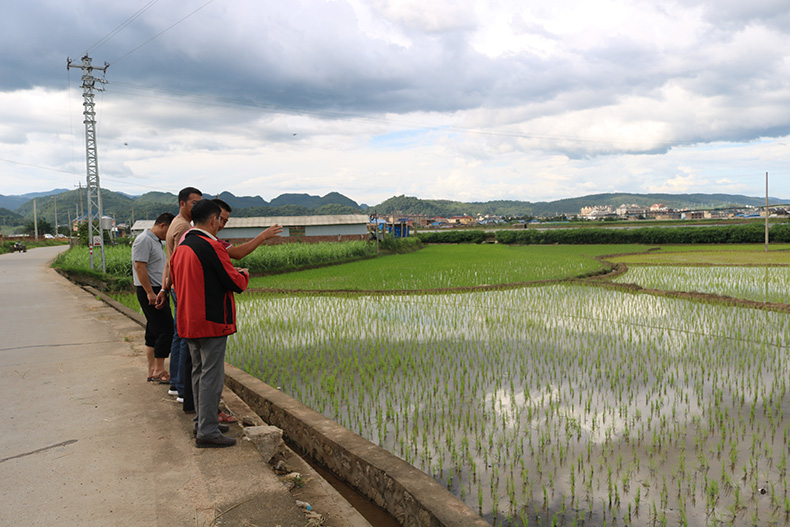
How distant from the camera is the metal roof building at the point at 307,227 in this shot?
40803 mm

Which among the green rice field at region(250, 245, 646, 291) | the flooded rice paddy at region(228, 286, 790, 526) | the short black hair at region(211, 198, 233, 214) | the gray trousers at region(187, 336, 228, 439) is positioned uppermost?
the short black hair at region(211, 198, 233, 214)

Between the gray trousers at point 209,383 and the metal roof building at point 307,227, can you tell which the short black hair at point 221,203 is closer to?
the gray trousers at point 209,383

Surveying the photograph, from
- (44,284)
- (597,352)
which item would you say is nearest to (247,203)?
(44,284)

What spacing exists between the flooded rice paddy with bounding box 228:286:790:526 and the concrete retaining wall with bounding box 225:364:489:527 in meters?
0.39

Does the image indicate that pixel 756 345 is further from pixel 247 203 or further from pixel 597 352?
pixel 247 203

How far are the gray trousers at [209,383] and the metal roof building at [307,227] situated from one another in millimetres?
37258

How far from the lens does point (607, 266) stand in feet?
63.6

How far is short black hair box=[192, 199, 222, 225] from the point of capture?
3.60 meters

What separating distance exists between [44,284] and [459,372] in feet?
50.4

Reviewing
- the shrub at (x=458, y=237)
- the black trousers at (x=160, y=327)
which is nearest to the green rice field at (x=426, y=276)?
the black trousers at (x=160, y=327)

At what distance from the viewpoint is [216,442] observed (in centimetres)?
358

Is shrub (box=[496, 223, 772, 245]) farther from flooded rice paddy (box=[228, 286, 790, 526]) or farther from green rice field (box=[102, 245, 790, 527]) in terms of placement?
flooded rice paddy (box=[228, 286, 790, 526])

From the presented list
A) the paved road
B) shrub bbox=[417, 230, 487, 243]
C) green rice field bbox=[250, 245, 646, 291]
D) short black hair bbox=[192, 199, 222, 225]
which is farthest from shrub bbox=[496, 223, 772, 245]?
short black hair bbox=[192, 199, 222, 225]

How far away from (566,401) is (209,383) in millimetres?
3109
